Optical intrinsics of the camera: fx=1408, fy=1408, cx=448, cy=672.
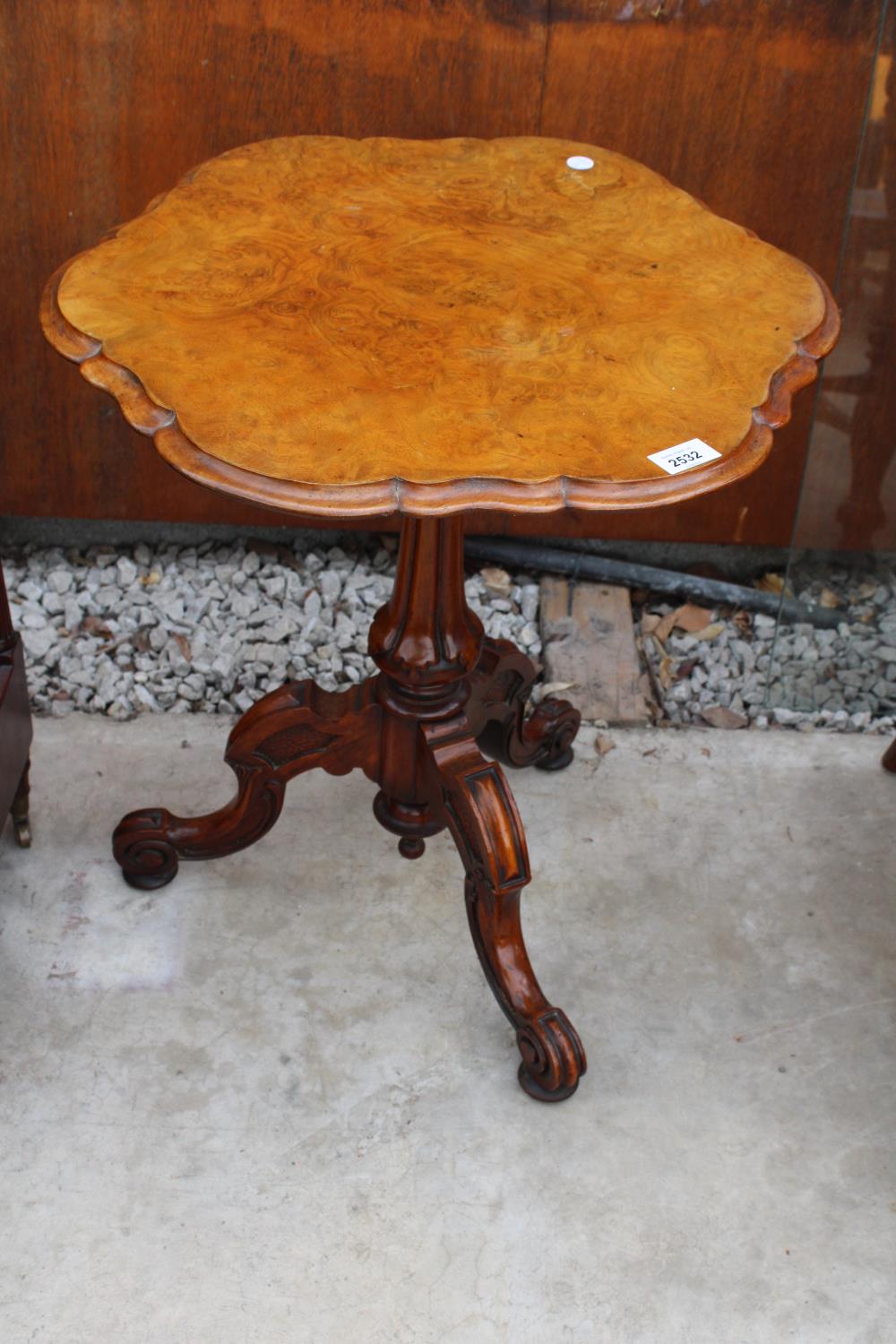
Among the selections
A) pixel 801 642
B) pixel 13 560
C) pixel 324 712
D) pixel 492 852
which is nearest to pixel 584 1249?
pixel 492 852

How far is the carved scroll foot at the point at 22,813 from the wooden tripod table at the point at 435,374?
0.57ft

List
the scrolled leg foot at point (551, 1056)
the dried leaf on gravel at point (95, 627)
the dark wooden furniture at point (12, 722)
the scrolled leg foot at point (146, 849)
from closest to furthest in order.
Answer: the scrolled leg foot at point (551, 1056), the dark wooden furniture at point (12, 722), the scrolled leg foot at point (146, 849), the dried leaf on gravel at point (95, 627)

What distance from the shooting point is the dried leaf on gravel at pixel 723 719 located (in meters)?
2.68

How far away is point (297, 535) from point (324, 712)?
3.40 feet

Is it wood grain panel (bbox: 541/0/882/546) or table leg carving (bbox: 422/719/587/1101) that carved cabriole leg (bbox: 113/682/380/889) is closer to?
table leg carving (bbox: 422/719/587/1101)

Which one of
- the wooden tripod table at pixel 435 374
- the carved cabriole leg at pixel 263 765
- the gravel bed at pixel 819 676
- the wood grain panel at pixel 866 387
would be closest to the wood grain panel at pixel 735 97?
the wood grain panel at pixel 866 387

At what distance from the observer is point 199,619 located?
9.30ft

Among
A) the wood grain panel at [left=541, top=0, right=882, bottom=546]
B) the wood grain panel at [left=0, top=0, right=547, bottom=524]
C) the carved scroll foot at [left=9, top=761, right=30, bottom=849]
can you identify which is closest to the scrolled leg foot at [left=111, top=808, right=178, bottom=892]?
the carved scroll foot at [left=9, top=761, right=30, bottom=849]

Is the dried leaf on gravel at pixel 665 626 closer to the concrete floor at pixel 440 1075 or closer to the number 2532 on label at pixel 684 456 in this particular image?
the concrete floor at pixel 440 1075

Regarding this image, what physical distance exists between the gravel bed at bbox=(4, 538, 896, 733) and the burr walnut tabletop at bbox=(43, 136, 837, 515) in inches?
38.7

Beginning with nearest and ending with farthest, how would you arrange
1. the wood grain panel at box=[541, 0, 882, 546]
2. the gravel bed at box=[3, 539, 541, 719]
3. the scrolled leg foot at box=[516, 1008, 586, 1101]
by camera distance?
the scrolled leg foot at box=[516, 1008, 586, 1101] < the wood grain panel at box=[541, 0, 882, 546] < the gravel bed at box=[3, 539, 541, 719]

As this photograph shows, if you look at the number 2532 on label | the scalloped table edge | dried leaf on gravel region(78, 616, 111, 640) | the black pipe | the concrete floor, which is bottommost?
the concrete floor

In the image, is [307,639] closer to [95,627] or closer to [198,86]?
[95,627]

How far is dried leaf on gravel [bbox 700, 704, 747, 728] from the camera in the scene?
2.68 meters
